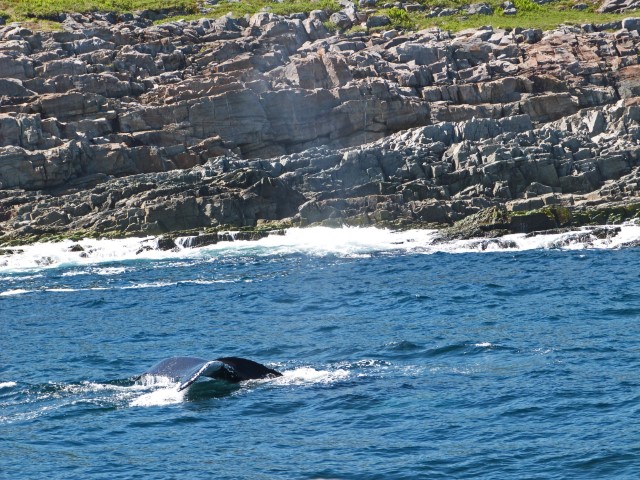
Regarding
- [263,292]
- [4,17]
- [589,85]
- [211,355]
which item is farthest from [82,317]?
[4,17]

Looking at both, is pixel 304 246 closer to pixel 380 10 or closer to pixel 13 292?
pixel 13 292

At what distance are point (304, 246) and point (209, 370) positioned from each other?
30.3m

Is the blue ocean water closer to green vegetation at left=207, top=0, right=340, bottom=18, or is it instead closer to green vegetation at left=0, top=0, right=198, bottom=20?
green vegetation at left=0, top=0, right=198, bottom=20

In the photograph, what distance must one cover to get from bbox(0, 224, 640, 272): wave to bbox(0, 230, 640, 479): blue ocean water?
209cm

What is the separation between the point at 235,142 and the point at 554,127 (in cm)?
1955

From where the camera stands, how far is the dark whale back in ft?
78.3

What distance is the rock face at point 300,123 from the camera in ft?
187

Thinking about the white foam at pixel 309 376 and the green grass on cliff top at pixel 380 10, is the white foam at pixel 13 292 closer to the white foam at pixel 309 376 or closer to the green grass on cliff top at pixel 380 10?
the white foam at pixel 309 376

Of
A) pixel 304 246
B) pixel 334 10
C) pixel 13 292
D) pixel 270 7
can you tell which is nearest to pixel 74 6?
pixel 270 7

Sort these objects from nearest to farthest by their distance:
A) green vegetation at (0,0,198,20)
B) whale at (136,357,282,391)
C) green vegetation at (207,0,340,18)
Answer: whale at (136,357,282,391) → green vegetation at (0,0,198,20) → green vegetation at (207,0,340,18)

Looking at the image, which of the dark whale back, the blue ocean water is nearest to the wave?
the blue ocean water

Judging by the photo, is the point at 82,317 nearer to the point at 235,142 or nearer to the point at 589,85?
the point at 235,142

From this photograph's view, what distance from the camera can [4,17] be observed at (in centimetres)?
8744

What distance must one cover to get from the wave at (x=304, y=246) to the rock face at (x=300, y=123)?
1499 millimetres
